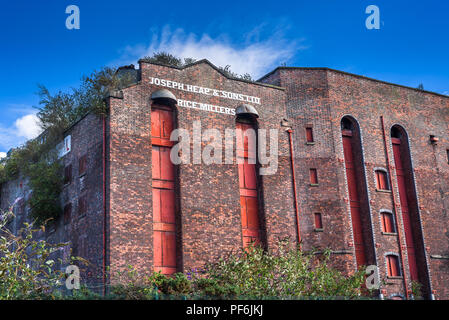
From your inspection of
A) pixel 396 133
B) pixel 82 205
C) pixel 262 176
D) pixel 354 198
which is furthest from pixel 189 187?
pixel 396 133

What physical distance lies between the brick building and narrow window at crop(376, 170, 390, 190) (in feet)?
0.26

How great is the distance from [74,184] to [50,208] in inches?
78.4

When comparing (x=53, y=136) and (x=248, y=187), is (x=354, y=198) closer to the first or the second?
(x=248, y=187)

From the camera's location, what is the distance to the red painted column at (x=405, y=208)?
29016mm

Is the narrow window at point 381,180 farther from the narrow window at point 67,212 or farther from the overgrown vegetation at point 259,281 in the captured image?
the narrow window at point 67,212

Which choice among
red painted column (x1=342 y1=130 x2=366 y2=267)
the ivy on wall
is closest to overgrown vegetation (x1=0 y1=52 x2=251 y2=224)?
the ivy on wall

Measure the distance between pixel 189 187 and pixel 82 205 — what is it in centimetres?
471

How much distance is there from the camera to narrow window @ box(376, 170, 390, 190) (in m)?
29.0

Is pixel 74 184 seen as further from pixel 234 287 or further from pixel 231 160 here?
pixel 234 287

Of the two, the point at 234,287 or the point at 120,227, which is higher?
the point at 120,227

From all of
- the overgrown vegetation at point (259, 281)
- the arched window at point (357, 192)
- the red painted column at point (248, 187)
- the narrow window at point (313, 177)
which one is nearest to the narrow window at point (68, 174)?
the overgrown vegetation at point (259, 281)
